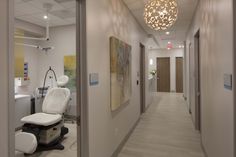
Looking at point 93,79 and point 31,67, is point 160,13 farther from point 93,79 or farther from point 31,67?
point 31,67

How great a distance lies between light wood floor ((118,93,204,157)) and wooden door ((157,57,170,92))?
557 centimetres

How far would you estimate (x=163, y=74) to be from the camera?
425 inches

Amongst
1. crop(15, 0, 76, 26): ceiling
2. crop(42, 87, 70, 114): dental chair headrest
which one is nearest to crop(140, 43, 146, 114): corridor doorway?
crop(15, 0, 76, 26): ceiling

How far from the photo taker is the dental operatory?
122 inches

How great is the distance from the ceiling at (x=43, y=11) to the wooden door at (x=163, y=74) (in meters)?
7.34

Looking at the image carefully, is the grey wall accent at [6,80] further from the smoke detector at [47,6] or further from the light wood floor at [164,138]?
the smoke detector at [47,6]

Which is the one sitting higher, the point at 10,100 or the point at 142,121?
the point at 10,100

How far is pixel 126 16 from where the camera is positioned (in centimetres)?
353

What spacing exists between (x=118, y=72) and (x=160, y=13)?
3.69 ft

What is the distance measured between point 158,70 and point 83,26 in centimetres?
947

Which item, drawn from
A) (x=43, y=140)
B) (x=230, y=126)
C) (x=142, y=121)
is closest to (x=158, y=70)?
(x=142, y=121)

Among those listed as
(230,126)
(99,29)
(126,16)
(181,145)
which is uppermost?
(126,16)

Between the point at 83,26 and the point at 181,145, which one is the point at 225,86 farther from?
the point at 181,145

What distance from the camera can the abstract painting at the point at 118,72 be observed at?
263 centimetres
